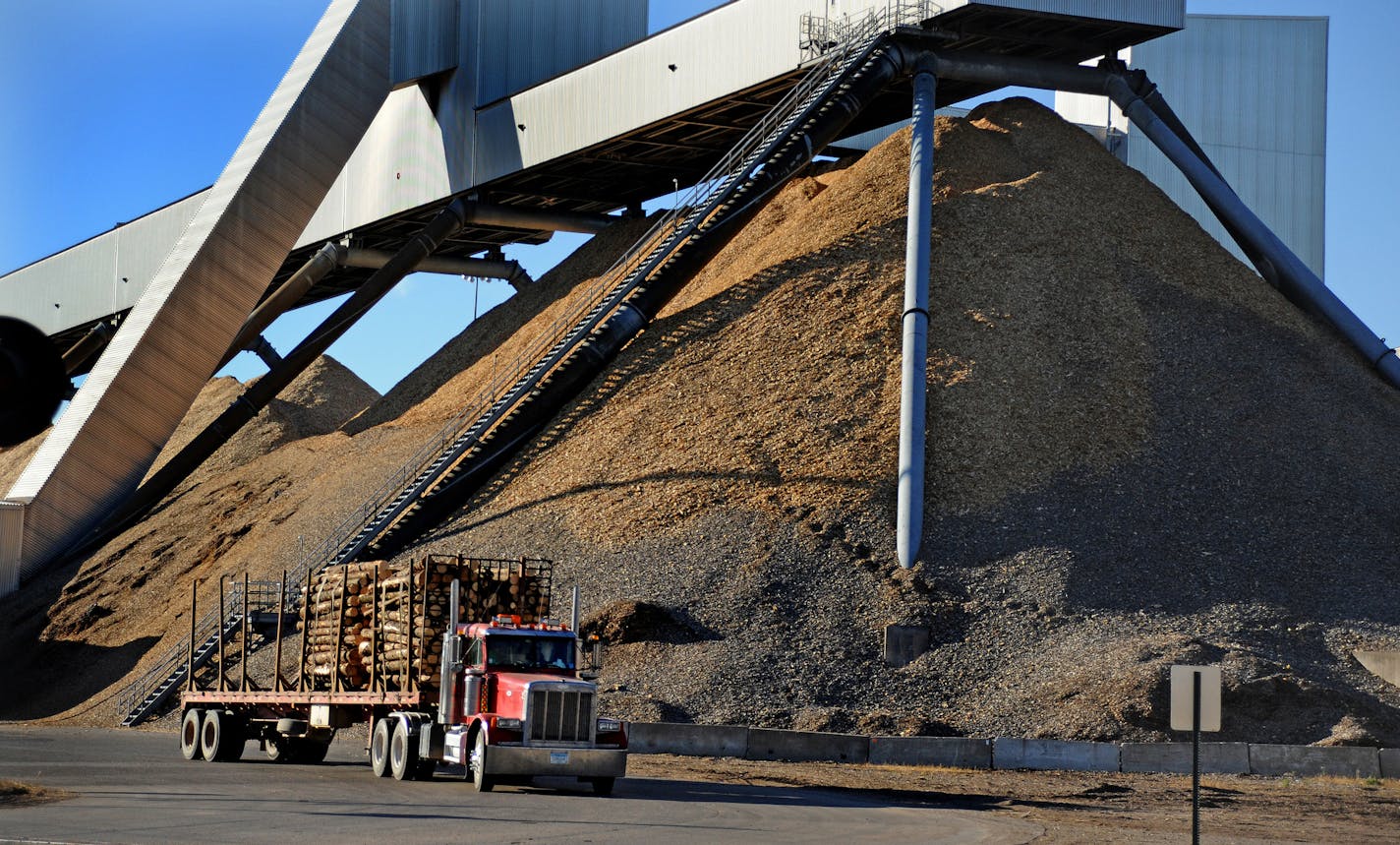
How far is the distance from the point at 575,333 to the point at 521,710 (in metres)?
24.0

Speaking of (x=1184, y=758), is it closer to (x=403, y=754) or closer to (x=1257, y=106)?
(x=403, y=754)

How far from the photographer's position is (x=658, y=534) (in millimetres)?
35750

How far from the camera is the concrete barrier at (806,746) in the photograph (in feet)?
89.2

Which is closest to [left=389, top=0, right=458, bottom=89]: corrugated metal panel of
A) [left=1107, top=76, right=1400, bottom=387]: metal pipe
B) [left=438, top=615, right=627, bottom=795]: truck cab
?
[left=1107, top=76, right=1400, bottom=387]: metal pipe

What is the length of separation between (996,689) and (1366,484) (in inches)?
519

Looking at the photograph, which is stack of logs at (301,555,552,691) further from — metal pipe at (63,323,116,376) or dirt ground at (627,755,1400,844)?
metal pipe at (63,323,116,376)

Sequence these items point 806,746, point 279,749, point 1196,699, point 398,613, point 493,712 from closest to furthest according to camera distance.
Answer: point 1196,699 < point 493,712 < point 398,613 < point 279,749 < point 806,746

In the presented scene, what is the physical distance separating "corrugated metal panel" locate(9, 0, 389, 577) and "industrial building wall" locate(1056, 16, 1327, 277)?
2792 centimetres

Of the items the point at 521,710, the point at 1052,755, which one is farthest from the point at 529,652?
the point at 1052,755

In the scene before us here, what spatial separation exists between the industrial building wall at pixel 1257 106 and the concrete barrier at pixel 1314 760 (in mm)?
40450

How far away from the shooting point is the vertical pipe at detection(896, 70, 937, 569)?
114 ft

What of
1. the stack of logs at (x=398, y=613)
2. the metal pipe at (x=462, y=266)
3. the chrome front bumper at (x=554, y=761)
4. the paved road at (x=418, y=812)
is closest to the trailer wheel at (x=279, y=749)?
the paved road at (x=418, y=812)

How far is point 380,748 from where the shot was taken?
2273 cm

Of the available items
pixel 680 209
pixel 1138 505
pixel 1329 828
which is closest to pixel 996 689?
pixel 1138 505
